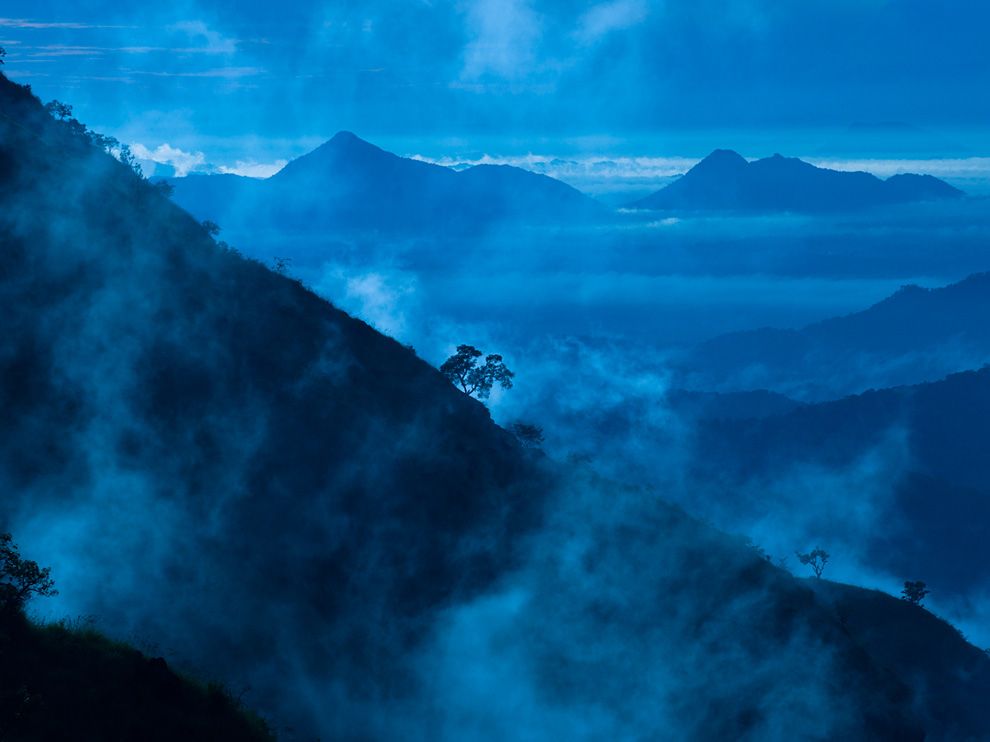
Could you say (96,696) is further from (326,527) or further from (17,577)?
(326,527)

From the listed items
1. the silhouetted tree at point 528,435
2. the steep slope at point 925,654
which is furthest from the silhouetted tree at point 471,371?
the steep slope at point 925,654

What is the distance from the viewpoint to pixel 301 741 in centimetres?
5769

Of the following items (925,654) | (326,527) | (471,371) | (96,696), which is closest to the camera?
(96,696)

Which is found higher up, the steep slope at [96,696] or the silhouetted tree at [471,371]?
the silhouetted tree at [471,371]

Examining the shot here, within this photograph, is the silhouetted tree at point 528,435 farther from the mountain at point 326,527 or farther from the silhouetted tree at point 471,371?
the mountain at point 326,527

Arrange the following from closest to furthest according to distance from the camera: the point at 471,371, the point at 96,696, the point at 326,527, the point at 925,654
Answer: the point at 96,696
the point at 326,527
the point at 471,371
the point at 925,654

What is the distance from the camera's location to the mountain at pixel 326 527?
6488 centimetres

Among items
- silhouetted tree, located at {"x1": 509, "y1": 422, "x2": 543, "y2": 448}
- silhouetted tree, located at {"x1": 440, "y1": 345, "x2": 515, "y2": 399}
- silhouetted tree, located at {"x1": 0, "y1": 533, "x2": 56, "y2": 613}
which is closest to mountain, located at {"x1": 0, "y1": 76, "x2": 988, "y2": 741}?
silhouetted tree, located at {"x1": 0, "y1": 533, "x2": 56, "y2": 613}

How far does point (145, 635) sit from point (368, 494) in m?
Answer: 25.3

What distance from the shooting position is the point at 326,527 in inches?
2968

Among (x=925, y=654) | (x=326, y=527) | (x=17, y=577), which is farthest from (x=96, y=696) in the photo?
(x=925, y=654)

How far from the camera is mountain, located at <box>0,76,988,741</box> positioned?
6488 cm

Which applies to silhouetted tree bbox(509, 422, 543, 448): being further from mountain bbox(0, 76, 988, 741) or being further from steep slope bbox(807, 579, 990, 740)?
steep slope bbox(807, 579, 990, 740)

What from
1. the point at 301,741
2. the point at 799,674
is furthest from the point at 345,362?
the point at 799,674
